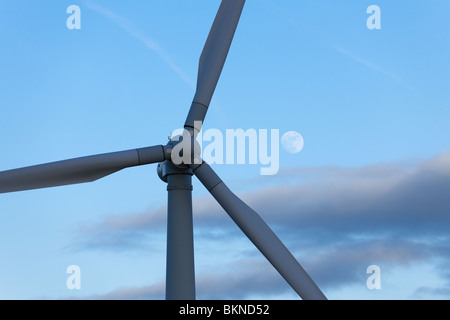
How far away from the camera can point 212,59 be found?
26422 millimetres

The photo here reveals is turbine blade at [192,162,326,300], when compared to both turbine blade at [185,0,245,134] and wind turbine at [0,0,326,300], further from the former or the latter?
turbine blade at [185,0,245,134]

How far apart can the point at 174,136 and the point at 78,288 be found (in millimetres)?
6653

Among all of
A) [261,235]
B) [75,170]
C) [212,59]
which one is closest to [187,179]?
[261,235]

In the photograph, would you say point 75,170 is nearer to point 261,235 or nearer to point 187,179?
point 187,179

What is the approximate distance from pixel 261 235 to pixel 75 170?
23.3 ft

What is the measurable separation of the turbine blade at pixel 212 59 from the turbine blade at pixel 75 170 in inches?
83.7

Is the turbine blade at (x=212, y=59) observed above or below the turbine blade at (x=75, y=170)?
above

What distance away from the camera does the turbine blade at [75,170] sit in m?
23.5

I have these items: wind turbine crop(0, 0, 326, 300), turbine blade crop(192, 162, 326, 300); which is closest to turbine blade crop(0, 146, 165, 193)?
wind turbine crop(0, 0, 326, 300)

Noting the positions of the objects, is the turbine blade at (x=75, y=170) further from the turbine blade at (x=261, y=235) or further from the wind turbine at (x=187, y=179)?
the turbine blade at (x=261, y=235)

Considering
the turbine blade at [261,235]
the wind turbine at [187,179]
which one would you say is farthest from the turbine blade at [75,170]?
the turbine blade at [261,235]
